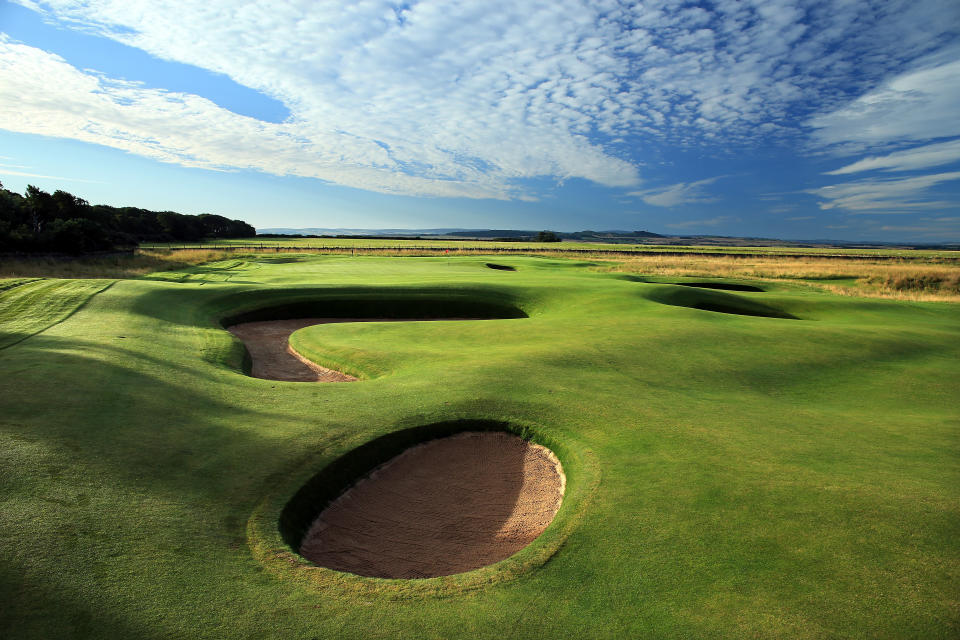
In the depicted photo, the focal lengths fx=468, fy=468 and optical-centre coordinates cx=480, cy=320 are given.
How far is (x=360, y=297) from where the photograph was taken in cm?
2567

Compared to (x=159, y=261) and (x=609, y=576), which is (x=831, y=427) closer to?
(x=609, y=576)

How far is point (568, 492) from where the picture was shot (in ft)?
23.7

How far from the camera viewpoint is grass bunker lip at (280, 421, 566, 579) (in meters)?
6.27

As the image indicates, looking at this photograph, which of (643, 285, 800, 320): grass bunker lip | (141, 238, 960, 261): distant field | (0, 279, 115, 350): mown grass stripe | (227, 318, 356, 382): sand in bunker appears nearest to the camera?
(0, 279, 115, 350): mown grass stripe

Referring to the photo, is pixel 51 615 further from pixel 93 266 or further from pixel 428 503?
pixel 93 266

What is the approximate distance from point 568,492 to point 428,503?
90.0 inches

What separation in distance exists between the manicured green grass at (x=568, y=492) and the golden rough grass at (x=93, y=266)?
2577cm

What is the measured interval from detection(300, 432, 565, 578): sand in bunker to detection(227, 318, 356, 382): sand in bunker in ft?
19.0

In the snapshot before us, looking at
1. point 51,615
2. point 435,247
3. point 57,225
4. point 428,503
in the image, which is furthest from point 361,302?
point 435,247

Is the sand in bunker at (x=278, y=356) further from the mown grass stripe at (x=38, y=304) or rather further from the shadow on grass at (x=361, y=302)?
the mown grass stripe at (x=38, y=304)

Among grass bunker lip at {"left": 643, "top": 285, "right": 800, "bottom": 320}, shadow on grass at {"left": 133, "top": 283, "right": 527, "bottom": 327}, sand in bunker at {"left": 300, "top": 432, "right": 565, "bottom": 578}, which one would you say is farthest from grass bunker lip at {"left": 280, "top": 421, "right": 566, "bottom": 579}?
grass bunker lip at {"left": 643, "top": 285, "right": 800, "bottom": 320}

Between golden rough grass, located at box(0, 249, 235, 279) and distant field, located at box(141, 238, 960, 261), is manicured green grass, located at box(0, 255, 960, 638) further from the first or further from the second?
distant field, located at box(141, 238, 960, 261)

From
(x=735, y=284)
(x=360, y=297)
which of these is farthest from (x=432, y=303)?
(x=735, y=284)

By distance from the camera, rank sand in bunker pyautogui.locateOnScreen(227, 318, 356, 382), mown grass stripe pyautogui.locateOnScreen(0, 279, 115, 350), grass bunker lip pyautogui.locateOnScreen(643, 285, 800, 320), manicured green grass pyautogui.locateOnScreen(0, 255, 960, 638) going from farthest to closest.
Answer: grass bunker lip pyautogui.locateOnScreen(643, 285, 800, 320)
sand in bunker pyautogui.locateOnScreen(227, 318, 356, 382)
mown grass stripe pyautogui.locateOnScreen(0, 279, 115, 350)
manicured green grass pyautogui.locateOnScreen(0, 255, 960, 638)
